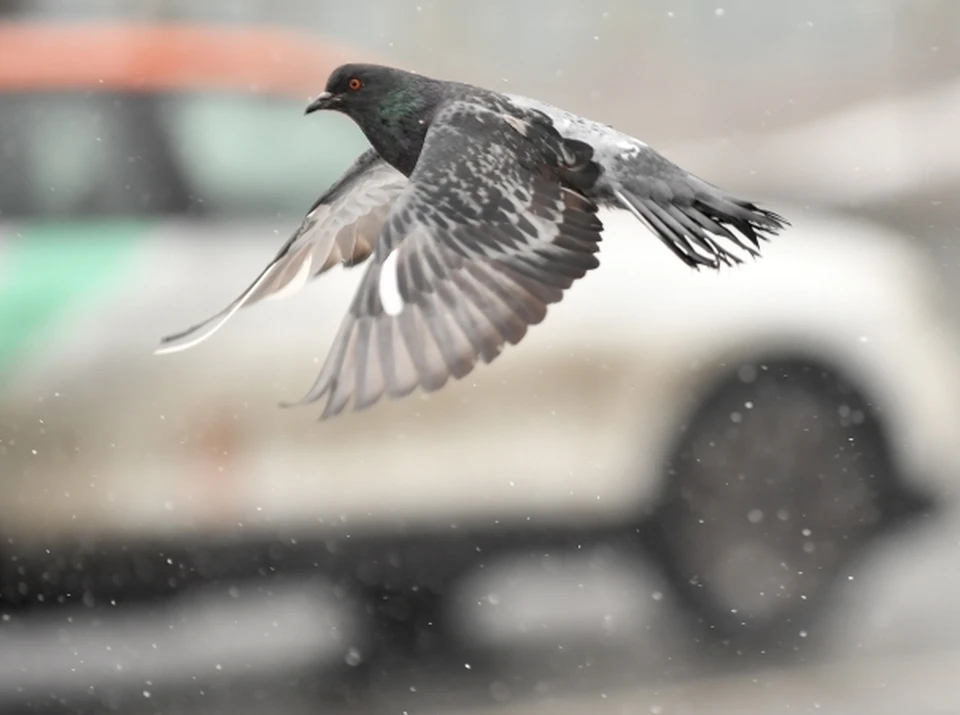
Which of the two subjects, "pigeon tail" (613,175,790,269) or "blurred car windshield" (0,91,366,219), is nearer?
"pigeon tail" (613,175,790,269)

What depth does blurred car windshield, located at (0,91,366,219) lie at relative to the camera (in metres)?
2.65

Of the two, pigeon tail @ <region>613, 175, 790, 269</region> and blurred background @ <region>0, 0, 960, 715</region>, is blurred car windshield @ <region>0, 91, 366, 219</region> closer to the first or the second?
blurred background @ <region>0, 0, 960, 715</region>

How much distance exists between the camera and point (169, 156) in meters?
2.73

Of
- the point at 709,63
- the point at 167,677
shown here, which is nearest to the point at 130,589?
the point at 167,677

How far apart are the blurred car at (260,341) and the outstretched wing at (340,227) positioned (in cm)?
109

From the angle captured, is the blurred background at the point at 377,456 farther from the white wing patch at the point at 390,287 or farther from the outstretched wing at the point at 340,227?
the white wing patch at the point at 390,287

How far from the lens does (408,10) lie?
3910mm

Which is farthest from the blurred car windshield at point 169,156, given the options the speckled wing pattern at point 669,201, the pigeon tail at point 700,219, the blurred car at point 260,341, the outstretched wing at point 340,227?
the pigeon tail at point 700,219

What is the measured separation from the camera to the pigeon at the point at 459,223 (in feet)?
3.86

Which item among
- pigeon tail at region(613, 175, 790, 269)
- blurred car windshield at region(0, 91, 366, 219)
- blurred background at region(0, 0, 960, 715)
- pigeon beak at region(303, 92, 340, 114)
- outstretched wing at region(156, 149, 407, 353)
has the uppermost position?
blurred car windshield at region(0, 91, 366, 219)

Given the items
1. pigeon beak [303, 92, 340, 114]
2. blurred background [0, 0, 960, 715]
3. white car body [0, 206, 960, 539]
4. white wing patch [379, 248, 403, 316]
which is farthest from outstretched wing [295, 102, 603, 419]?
white car body [0, 206, 960, 539]

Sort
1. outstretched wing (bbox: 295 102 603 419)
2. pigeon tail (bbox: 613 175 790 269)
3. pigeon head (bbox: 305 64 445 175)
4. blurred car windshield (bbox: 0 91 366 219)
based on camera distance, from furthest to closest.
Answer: blurred car windshield (bbox: 0 91 366 219) < pigeon head (bbox: 305 64 445 175) < pigeon tail (bbox: 613 175 790 269) < outstretched wing (bbox: 295 102 603 419)

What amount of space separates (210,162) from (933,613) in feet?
6.33

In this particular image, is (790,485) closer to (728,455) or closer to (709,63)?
(728,455)
